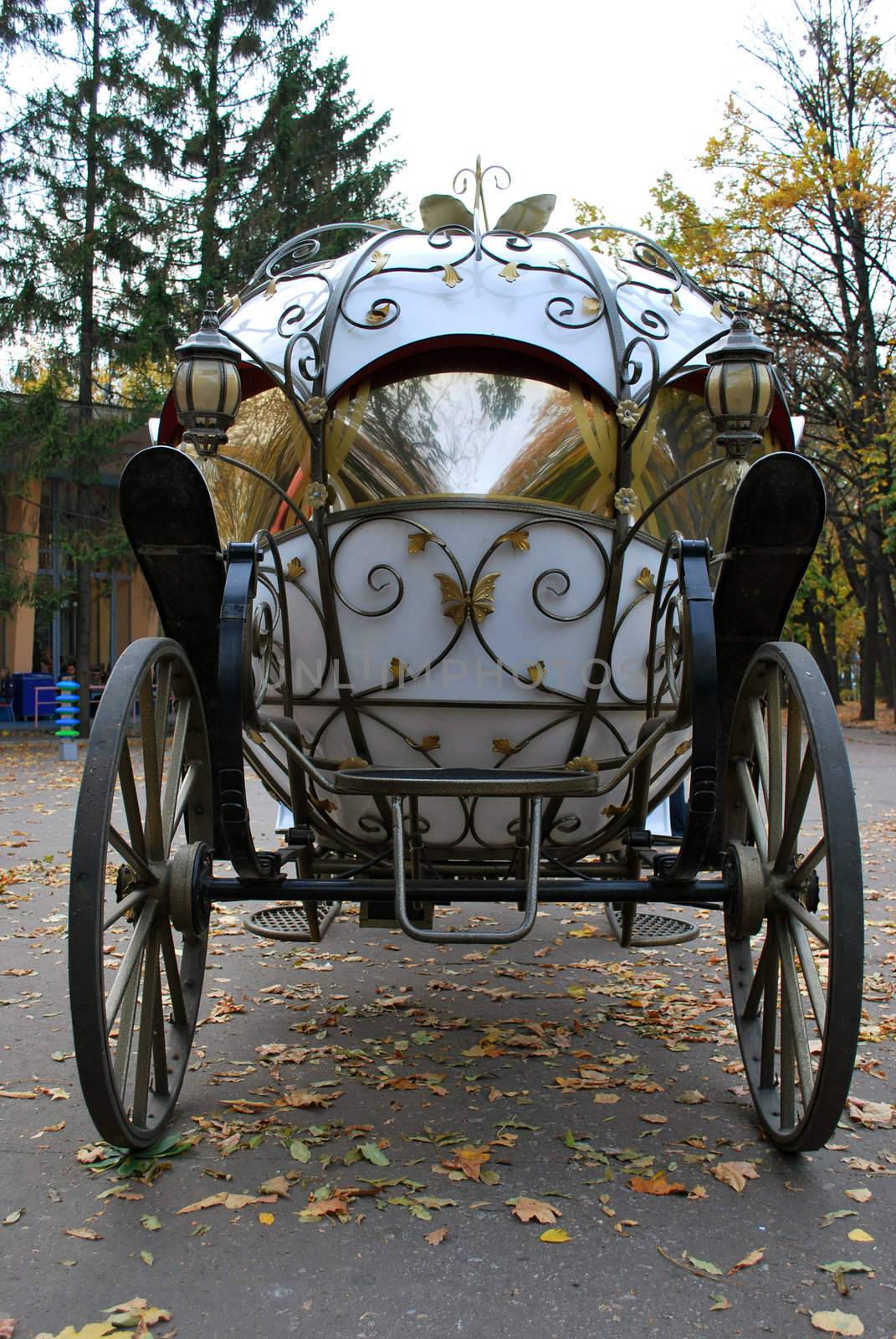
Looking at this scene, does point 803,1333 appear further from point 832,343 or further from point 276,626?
point 832,343

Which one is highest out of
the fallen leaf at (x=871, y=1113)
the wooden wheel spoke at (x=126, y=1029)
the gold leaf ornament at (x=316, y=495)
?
→ the gold leaf ornament at (x=316, y=495)

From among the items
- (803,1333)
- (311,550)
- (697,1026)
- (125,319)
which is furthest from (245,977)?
(125,319)

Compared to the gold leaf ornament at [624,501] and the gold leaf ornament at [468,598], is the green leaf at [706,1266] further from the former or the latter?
the gold leaf ornament at [624,501]

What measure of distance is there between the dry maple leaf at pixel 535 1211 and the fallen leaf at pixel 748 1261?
1.45 feet

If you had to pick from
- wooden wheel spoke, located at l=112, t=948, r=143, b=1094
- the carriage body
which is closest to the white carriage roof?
the carriage body

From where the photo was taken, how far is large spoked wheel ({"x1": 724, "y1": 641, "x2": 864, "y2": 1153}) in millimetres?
2785

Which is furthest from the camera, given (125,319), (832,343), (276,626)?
(832,343)

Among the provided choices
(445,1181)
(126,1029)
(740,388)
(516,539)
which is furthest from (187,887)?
(740,388)

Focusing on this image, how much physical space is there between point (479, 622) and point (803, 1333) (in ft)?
6.40

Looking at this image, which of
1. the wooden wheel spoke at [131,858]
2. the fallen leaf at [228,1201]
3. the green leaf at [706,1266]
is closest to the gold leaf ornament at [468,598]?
the wooden wheel spoke at [131,858]

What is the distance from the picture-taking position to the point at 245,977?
550cm

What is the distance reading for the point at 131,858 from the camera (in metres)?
3.15

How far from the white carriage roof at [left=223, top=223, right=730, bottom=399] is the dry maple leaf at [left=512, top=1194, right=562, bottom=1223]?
2.28 m

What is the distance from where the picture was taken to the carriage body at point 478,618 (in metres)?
3.22
